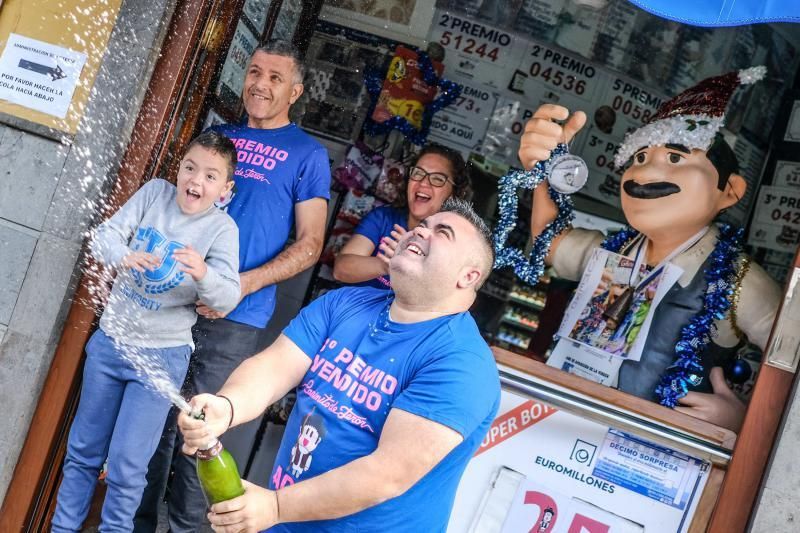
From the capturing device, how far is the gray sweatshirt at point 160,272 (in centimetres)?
347

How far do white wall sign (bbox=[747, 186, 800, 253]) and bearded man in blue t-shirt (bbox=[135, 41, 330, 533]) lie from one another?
261 cm

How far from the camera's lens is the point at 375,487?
88.4 inches

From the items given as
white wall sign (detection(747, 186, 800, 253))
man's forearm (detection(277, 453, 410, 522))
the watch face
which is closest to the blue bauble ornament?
the watch face

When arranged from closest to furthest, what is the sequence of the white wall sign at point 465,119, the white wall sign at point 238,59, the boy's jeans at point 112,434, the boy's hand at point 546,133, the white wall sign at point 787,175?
the boy's jeans at point 112,434 < the boy's hand at point 546,133 < the white wall sign at point 238,59 < the white wall sign at point 787,175 < the white wall sign at point 465,119

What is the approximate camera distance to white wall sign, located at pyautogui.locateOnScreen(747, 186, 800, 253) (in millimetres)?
4883

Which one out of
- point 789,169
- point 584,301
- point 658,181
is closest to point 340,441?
point 584,301

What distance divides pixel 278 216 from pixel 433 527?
6.32 feet

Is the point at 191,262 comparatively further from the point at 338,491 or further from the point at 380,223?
the point at 380,223

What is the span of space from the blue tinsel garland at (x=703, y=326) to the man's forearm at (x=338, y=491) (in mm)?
1883

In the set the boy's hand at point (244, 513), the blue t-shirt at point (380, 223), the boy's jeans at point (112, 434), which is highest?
the blue t-shirt at point (380, 223)

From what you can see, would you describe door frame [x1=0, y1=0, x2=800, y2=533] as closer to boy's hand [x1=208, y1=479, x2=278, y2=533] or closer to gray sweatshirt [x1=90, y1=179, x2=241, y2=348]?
gray sweatshirt [x1=90, y1=179, x2=241, y2=348]

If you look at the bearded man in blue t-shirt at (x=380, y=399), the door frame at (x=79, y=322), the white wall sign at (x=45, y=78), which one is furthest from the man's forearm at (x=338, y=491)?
the white wall sign at (x=45, y=78)

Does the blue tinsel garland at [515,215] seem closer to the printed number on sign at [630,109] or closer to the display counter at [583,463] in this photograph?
the display counter at [583,463]

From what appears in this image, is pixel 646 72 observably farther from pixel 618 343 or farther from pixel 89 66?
pixel 89 66
